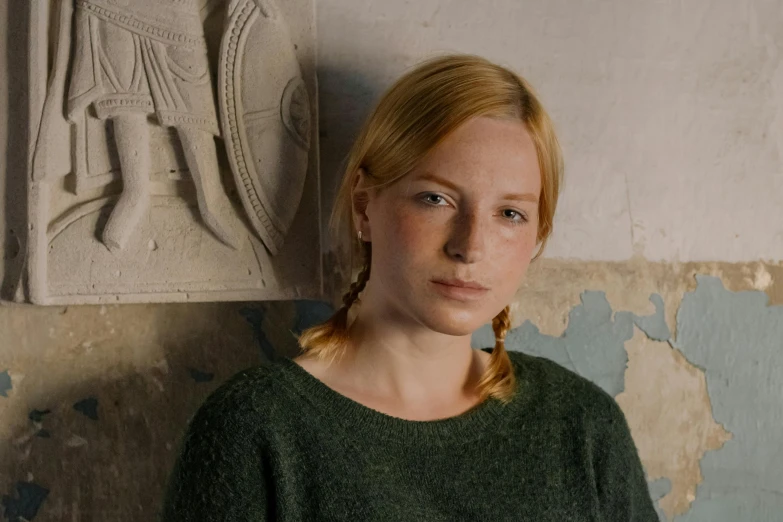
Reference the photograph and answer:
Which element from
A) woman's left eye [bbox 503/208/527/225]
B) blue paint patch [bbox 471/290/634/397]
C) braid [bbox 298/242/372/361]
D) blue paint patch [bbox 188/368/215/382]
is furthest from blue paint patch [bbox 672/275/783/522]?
blue paint patch [bbox 188/368/215/382]

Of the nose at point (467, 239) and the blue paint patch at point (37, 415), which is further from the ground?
the nose at point (467, 239)

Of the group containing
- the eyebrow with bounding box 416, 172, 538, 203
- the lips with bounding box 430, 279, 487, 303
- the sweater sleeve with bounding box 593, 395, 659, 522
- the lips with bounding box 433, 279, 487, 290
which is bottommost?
the sweater sleeve with bounding box 593, 395, 659, 522

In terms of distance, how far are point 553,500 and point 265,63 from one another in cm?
88

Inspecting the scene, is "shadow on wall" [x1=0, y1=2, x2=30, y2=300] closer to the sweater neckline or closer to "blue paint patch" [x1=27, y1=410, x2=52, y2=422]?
"blue paint patch" [x1=27, y1=410, x2=52, y2=422]

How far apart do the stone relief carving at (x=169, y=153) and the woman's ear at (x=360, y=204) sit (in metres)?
0.14

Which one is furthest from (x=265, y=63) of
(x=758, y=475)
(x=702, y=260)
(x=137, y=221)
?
(x=758, y=475)

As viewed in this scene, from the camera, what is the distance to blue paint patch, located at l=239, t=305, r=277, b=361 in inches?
53.7

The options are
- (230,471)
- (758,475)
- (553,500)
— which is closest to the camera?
(230,471)

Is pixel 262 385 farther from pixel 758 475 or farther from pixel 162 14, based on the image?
pixel 758 475

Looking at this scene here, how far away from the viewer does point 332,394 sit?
115 cm

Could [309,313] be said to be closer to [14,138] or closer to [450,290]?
[450,290]

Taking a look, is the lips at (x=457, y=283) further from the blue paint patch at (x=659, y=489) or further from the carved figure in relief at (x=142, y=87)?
the blue paint patch at (x=659, y=489)

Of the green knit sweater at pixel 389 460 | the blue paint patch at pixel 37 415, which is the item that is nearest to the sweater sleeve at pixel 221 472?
the green knit sweater at pixel 389 460

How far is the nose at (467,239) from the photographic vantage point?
1.07 m
